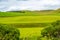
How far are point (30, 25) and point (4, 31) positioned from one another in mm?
17526

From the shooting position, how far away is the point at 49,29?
2830 centimetres

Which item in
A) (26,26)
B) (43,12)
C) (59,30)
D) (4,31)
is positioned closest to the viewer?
(4,31)

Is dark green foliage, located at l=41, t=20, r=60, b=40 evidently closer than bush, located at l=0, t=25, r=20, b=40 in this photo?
No

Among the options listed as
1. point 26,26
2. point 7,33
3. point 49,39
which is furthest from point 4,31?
point 26,26

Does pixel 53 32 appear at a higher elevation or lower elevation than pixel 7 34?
lower

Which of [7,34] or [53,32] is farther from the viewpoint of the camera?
[53,32]

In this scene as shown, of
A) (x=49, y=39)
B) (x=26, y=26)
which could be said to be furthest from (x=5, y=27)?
(x=26, y=26)

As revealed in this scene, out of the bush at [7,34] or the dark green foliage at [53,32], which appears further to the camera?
the dark green foliage at [53,32]

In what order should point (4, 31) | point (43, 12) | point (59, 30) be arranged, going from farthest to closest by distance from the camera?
point (43, 12) → point (59, 30) → point (4, 31)

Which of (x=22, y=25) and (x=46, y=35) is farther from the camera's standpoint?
(x=22, y=25)

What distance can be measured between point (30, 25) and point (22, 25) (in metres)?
1.50

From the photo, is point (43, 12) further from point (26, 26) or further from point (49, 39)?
point (49, 39)

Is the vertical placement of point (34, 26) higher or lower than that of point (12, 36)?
lower

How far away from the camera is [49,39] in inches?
1035
